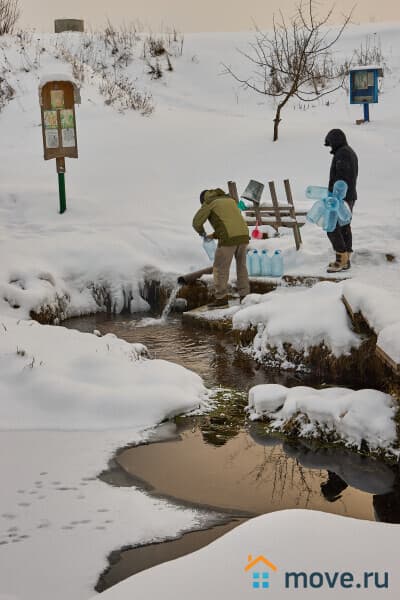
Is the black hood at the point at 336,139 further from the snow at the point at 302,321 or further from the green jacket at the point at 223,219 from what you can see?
the snow at the point at 302,321

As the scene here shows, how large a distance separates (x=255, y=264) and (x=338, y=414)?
18.0 feet

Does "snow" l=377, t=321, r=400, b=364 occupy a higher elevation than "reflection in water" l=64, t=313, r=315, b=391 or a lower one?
higher

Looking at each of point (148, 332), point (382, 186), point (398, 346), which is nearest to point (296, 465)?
point (398, 346)

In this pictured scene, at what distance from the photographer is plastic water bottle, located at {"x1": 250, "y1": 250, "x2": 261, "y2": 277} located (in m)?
12.2

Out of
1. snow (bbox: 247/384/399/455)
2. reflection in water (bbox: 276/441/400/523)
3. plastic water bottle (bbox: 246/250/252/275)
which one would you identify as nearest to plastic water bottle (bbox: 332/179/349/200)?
plastic water bottle (bbox: 246/250/252/275)

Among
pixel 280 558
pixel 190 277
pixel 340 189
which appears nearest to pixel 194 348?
pixel 190 277

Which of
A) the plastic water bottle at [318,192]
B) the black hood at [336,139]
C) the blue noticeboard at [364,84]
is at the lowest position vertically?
the plastic water bottle at [318,192]

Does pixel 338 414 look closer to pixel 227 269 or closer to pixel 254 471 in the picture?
pixel 254 471

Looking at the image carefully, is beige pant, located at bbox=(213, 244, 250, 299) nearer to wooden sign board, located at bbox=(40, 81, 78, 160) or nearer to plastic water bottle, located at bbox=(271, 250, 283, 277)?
plastic water bottle, located at bbox=(271, 250, 283, 277)

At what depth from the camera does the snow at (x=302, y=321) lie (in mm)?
8938

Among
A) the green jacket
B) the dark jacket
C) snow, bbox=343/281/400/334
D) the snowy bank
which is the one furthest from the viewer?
the dark jacket

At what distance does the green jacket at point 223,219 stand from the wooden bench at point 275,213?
1678 millimetres

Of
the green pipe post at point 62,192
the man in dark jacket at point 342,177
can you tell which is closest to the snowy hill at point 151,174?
the green pipe post at point 62,192

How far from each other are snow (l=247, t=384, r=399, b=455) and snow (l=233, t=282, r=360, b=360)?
157 centimetres
